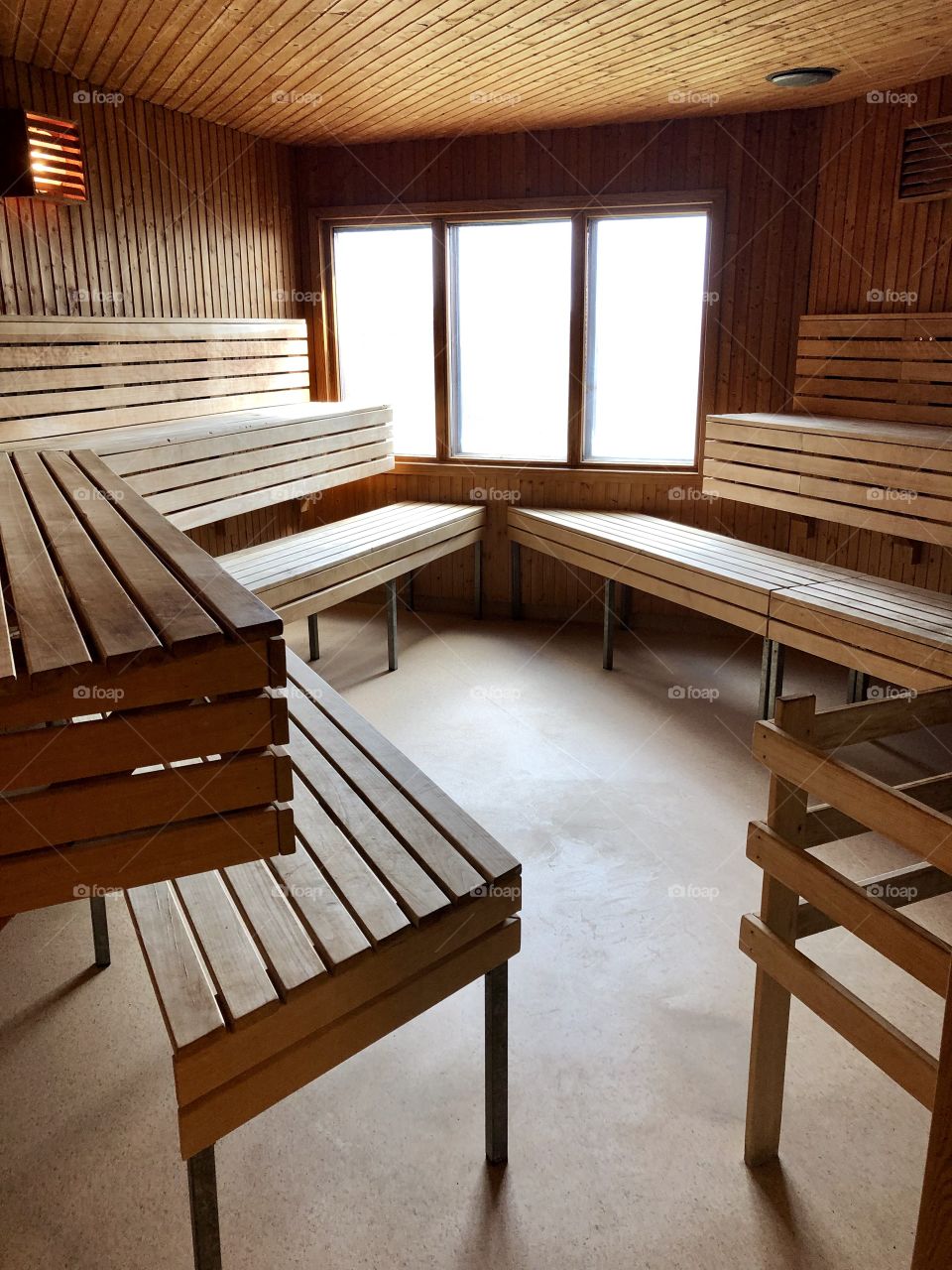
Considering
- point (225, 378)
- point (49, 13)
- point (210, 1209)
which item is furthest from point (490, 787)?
point (49, 13)

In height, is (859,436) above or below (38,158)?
below

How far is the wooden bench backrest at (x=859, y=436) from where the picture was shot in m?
4.21

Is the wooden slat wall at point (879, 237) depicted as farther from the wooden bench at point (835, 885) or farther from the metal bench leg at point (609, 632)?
the wooden bench at point (835, 885)

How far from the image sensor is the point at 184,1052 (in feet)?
5.70

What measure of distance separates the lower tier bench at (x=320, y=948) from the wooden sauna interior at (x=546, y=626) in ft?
1.29

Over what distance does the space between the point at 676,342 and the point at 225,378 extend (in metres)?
2.66

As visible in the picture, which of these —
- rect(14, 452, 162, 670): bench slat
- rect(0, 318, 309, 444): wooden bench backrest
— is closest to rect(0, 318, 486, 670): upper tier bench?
rect(0, 318, 309, 444): wooden bench backrest

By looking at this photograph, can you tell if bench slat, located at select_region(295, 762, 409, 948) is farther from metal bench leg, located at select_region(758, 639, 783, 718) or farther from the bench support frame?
the bench support frame

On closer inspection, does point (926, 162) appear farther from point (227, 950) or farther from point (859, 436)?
point (227, 950)

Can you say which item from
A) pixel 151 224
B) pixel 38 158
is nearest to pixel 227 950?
pixel 38 158

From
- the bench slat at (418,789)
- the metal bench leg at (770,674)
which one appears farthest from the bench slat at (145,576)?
the metal bench leg at (770,674)

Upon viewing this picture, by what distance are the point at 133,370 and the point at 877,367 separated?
3724 mm

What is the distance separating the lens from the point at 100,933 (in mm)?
3068

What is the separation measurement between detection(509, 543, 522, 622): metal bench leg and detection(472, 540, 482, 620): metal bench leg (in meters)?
0.21
